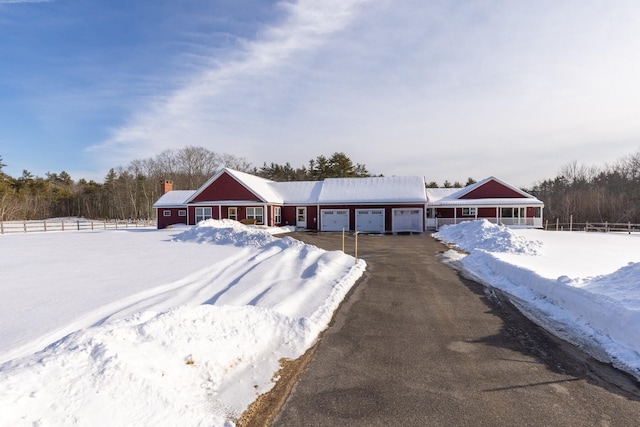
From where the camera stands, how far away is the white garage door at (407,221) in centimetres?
3166

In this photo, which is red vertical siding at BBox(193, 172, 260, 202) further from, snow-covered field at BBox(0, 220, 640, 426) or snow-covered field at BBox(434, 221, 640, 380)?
snow-covered field at BBox(434, 221, 640, 380)

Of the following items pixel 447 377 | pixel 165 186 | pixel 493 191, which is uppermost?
pixel 165 186

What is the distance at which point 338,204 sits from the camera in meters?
33.0

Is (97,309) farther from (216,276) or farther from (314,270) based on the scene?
(314,270)

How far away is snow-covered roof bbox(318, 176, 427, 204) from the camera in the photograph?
3231cm

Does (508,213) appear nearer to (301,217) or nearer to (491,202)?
(491,202)

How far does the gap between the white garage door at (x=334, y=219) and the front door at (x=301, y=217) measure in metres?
1.83

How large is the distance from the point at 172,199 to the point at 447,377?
3742 cm

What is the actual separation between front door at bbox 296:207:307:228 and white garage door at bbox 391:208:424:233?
28.6 ft

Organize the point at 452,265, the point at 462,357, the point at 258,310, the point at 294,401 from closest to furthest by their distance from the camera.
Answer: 1. the point at 294,401
2. the point at 462,357
3. the point at 258,310
4. the point at 452,265

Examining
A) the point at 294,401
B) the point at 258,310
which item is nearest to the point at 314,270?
the point at 258,310

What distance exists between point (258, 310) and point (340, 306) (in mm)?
2203

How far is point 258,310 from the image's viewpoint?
6180 millimetres

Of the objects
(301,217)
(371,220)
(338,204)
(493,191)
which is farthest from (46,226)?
(493,191)
